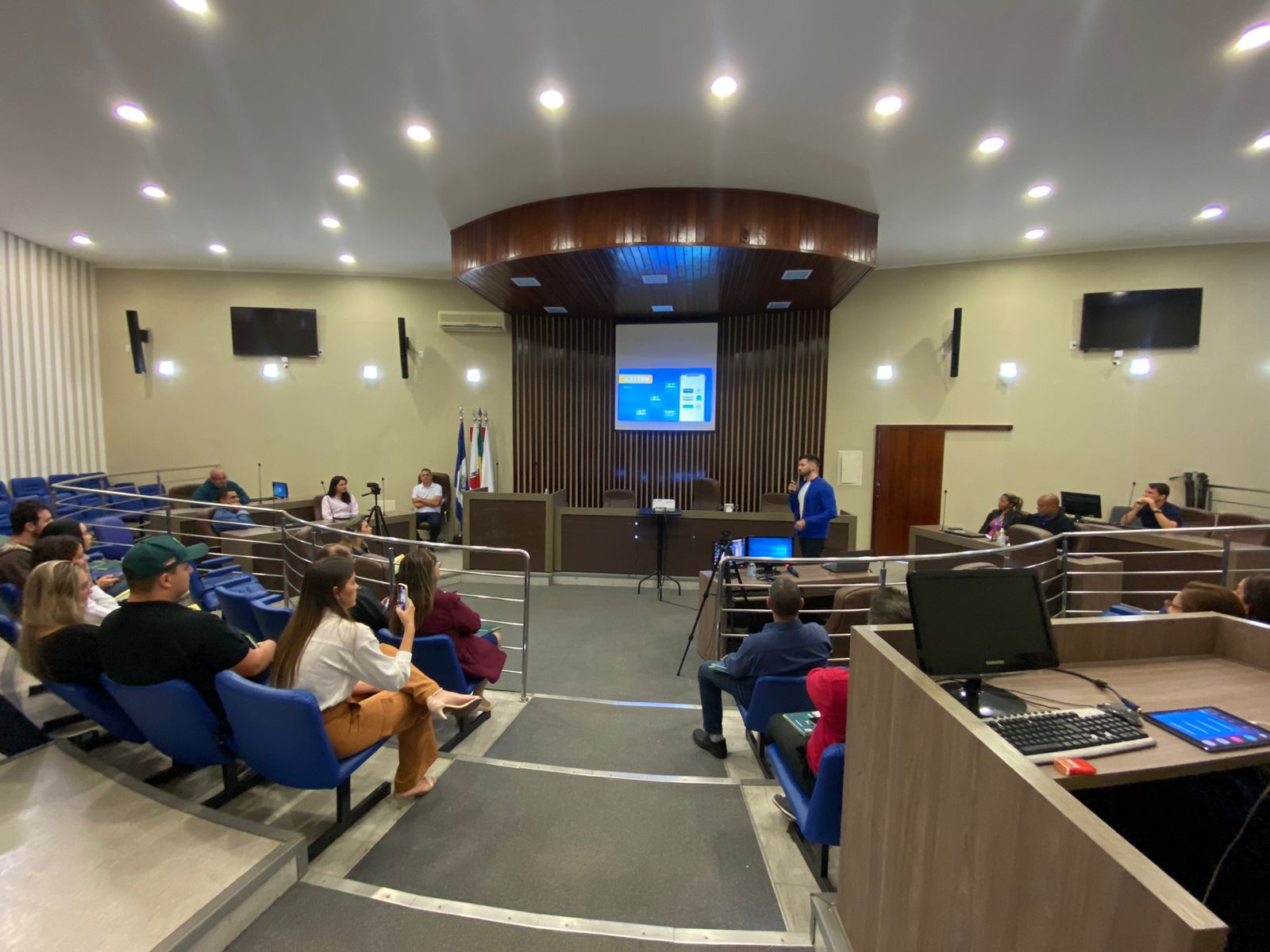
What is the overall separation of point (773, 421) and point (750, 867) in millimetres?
6777

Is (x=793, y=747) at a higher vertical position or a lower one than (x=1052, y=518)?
lower

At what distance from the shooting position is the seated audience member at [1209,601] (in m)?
2.09

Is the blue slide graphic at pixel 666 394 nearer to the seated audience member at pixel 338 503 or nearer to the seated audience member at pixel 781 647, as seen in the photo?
the seated audience member at pixel 338 503

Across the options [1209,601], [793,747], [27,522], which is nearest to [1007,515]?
[1209,601]

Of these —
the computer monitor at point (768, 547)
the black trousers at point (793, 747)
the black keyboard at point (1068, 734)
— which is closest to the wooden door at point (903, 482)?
the computer monitor at point (768, 547)

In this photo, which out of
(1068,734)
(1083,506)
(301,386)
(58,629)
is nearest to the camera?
(1068,734)

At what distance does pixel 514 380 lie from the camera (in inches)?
334

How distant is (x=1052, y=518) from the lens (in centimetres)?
498

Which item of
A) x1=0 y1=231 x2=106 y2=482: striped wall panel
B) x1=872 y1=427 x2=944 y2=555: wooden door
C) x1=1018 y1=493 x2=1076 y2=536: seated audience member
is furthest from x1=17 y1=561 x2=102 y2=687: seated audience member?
x1=872 y1=427 x2=944 y2=555: wooden door

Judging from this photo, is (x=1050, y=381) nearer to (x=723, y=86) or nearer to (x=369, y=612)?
(x=723, y=86)

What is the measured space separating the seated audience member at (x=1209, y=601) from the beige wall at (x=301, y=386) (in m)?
7.86

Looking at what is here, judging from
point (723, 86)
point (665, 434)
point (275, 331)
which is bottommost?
point (665, 434)

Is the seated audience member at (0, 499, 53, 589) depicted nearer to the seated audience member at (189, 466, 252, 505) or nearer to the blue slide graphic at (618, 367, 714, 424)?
the seated audience member at (189, 466, 252, 505)

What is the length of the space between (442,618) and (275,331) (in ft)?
25.7
